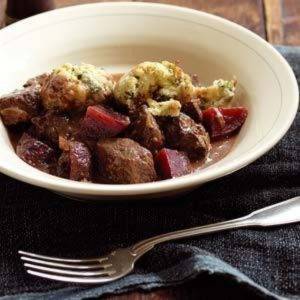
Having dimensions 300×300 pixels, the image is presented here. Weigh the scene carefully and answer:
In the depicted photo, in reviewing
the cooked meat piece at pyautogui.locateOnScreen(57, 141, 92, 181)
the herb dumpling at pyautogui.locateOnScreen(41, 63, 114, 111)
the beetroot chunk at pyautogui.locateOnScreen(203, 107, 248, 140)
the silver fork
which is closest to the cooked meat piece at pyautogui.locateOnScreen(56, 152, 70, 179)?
the cooked meat piece at pyautogui.locateOnScreen(57, 141, 92, 181)

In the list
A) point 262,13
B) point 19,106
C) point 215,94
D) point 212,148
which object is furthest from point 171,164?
point 262,13

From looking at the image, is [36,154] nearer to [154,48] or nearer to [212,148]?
[212,148]

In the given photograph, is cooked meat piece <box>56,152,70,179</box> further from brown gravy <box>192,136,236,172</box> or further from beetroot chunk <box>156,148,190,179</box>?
brown gravy <box>192,136,236,172</box>

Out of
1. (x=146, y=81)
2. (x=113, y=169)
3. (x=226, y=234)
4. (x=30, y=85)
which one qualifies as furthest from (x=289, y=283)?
(x=30, y=85)

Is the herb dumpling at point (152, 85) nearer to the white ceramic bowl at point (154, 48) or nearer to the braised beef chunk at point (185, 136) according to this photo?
the braised beef chunk at point (185, 136)

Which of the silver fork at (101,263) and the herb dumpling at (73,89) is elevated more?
the herb dumpling at (73,89)

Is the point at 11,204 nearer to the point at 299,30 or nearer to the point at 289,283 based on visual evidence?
the point at 289,283

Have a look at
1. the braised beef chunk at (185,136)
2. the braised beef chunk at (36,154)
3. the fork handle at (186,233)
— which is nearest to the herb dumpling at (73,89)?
the braised beef chunk at (36,154)
